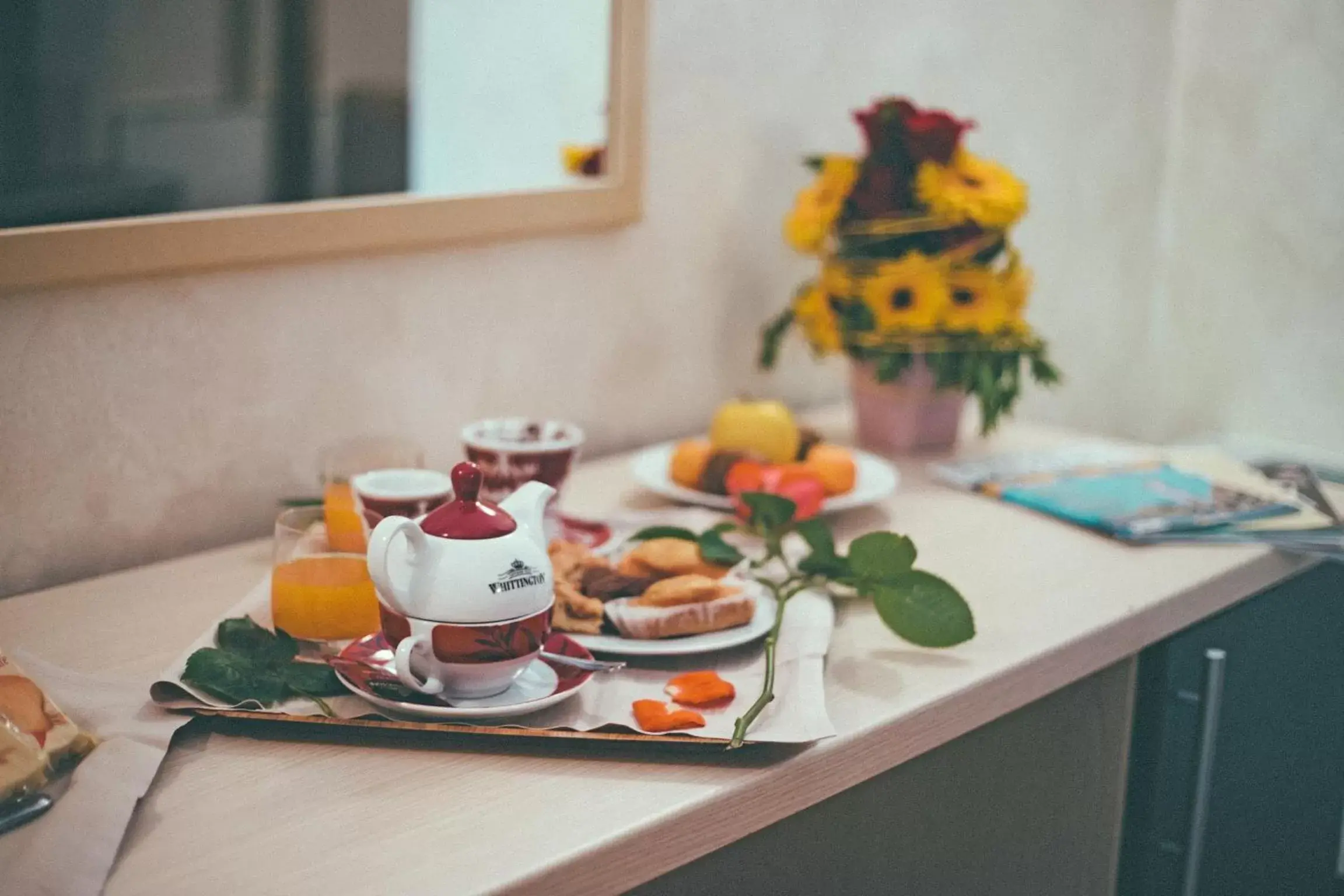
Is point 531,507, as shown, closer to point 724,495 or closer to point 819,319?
point 724,495

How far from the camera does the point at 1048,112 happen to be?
1.88m

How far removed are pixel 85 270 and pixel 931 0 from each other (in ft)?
3.69

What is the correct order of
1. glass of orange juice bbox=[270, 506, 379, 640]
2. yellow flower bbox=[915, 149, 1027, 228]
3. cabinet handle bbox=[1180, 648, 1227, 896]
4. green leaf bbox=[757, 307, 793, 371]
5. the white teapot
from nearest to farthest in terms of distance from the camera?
the white teapot < glass of orange juice bbox=[270, 506, 379, 640] < cabinet handle bbox=[1180, 648, 1227, 896] < yellow flower bbox=[915, 149, 1027, 228] < green leaf bbox=[757, 307, 793, 371]

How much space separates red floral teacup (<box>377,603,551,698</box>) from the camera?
0.79 metres

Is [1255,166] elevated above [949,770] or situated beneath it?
elevated above

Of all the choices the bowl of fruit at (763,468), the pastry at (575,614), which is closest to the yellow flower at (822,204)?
the bowl of fruit at (763,468)

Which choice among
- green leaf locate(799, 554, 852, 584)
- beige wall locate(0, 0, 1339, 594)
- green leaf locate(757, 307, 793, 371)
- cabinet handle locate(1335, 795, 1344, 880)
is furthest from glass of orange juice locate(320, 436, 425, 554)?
cabinet handle locate(1335, 795, 1344, 880)

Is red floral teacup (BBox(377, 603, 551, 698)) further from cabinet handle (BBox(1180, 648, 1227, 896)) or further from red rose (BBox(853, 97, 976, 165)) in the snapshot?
red rose (BBox(853, 97, 976, 165))

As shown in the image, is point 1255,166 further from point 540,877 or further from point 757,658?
point 540,877

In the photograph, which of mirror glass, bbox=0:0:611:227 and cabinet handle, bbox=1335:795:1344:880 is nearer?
mirror glass, bbox=0:0:611:227

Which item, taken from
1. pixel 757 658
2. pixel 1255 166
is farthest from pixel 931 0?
pixel 757 658

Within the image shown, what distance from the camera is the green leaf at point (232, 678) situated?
2.69 feet

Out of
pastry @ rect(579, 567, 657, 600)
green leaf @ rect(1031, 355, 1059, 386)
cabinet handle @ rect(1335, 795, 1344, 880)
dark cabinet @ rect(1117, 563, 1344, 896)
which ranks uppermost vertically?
green leaf @ rect(1031, 355, 1059, 386)

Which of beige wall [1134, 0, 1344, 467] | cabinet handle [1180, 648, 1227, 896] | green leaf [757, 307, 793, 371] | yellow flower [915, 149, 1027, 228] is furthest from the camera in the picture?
beige wall [1134, 0, 1344, 467]
